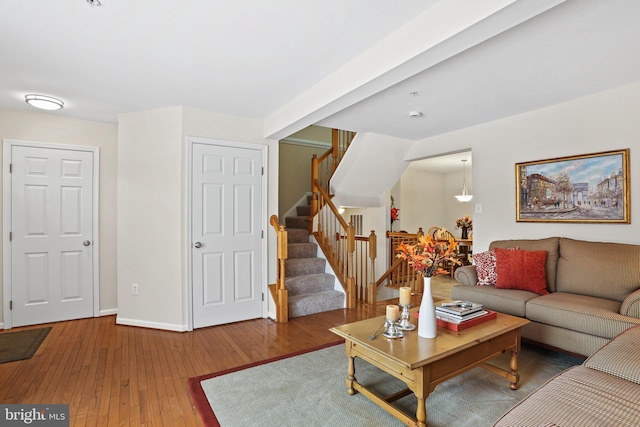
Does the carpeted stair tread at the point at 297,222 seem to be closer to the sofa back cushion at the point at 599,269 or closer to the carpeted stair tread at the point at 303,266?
the carpeted stair tread at the point at 303,266

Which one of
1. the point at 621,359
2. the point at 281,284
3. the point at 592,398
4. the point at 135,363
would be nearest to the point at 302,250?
the point at 281,284

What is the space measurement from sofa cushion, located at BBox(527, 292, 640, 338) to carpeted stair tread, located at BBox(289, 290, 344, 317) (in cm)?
216

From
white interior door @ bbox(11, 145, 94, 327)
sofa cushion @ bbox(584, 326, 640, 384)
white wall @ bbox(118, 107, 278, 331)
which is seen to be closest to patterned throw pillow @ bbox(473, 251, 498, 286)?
sofa cushion @ bbox(584, 326, 640, 384)

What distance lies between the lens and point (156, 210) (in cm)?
360

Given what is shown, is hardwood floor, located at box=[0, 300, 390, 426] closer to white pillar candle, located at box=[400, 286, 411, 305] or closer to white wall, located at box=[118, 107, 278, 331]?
white wall, located at box=[118, 107, 278, 331]

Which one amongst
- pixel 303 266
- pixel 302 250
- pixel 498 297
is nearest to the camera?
pixel 498 297

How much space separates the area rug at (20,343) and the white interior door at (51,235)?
30cm

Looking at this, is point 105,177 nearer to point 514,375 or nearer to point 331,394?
point 331,394

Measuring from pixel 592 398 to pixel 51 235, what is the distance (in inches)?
190

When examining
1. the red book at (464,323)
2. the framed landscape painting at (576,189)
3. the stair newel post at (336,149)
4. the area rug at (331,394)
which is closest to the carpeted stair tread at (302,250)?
the stair newel post at (336,149)

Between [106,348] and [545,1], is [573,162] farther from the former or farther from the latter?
[106,348]

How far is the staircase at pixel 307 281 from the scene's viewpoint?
13.2 ft

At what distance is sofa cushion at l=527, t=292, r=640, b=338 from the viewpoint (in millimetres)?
2293

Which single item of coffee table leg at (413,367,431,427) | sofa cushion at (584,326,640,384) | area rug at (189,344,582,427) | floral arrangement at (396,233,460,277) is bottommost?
area rug at (189,344,582,427)
